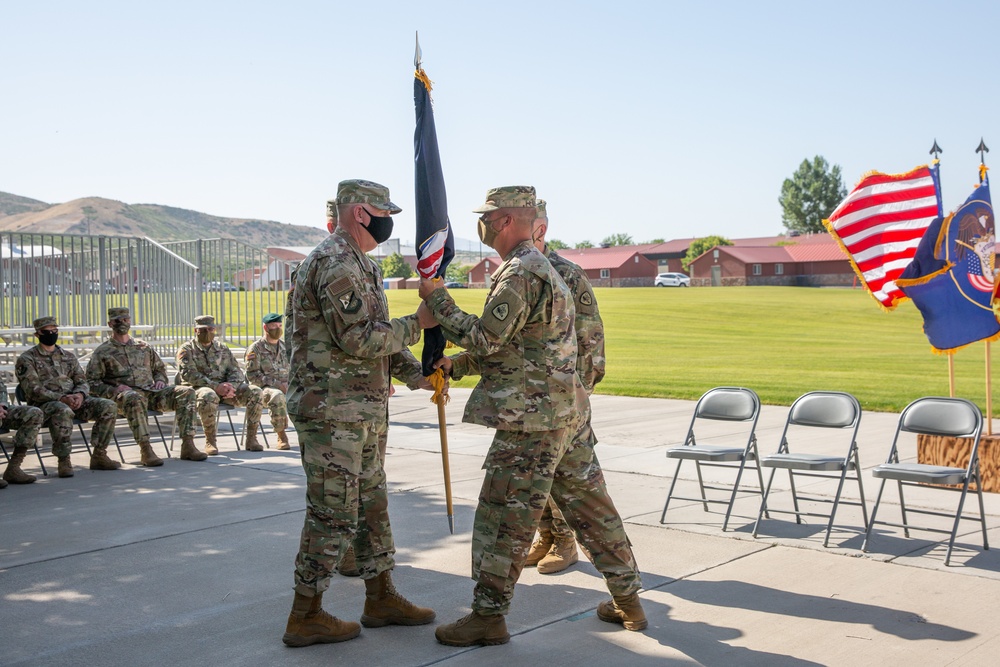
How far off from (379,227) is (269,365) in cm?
779

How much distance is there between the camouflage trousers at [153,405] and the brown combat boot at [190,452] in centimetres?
6

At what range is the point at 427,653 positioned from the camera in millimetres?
4828

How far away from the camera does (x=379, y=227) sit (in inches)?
201

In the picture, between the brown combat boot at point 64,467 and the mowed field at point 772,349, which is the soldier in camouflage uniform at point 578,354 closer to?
the brown combat boot at point 64,467

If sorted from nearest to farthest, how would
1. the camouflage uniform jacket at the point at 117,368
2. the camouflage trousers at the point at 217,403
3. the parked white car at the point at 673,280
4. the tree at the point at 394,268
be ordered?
the camouflage uniform jacket at the point at 117,368
the camouflage trousers at the point at 217,403
the parked white car at the point at 673,280
the tree at the point at 394,268

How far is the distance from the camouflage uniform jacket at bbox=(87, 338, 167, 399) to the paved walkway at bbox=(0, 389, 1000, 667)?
2058 millimetres

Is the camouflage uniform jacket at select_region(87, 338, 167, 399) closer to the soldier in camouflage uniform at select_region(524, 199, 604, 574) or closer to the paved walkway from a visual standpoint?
the paved walkway

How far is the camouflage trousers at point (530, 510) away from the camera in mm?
4891

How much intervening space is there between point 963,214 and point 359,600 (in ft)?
22.3

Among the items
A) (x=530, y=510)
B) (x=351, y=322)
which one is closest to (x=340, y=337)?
(x=351, y=322)

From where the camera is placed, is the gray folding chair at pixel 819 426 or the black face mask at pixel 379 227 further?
the gray folding chair at pixel 819 426

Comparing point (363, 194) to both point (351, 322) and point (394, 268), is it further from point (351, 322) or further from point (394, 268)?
point (394, 268)

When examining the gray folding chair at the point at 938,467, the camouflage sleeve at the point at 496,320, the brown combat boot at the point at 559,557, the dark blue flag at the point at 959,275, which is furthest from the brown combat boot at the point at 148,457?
the dark blue flag at the point at 959,275

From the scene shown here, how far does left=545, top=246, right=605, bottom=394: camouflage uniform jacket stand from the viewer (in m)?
6.17
